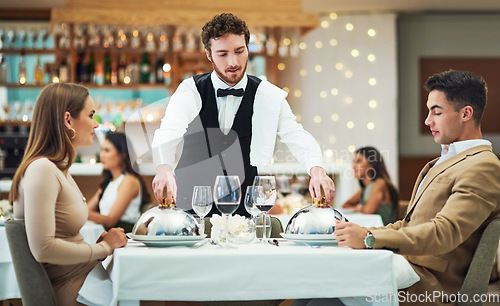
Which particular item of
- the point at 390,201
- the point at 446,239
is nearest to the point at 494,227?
the point at 446,239

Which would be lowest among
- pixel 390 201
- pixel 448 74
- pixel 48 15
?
pixel 390 201

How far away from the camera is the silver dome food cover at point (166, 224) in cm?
201

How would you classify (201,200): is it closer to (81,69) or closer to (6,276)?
(6,276)

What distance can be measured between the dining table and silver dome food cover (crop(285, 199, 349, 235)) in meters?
0.18

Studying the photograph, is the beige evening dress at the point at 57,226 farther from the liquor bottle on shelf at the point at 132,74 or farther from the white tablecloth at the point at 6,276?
the liquor bottle on shelf at the point at 132,74

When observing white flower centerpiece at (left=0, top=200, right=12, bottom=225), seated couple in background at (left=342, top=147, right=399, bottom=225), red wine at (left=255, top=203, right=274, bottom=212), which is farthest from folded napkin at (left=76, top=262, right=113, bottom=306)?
seated couple in background at (left=342, top=147, right=399, bottom=225)

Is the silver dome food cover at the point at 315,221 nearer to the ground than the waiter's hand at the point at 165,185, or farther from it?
nearer to the ground

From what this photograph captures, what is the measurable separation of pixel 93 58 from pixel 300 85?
2.43 m

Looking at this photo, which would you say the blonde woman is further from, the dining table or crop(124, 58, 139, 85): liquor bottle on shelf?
crop(124, 58, 139, 85): liquor bottle on shelf

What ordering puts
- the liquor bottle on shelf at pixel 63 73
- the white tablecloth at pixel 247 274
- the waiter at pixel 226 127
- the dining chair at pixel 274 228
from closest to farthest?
the white tablecloth at pixel 247 274
the dining chair at pixel 274 228
the waiter at pixel 226 127
the liquor bottle on shelf at pixel 63 73

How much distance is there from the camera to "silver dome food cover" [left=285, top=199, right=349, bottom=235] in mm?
2082

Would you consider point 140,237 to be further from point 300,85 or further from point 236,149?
point 300,85

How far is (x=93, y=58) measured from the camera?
714 centimetres

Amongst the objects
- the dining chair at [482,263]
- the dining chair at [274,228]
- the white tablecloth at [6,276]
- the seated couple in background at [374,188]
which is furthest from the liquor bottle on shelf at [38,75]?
the dining chair at [482,263]
